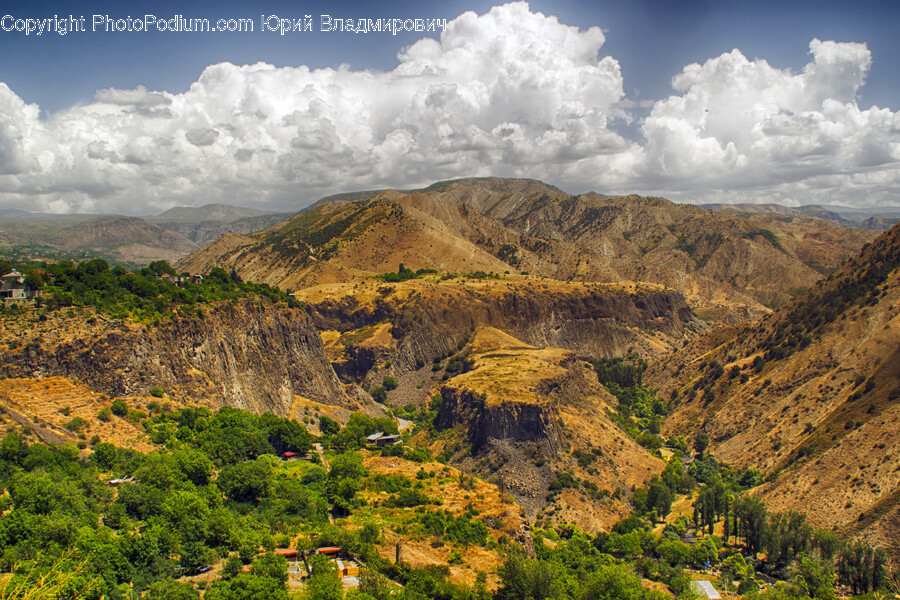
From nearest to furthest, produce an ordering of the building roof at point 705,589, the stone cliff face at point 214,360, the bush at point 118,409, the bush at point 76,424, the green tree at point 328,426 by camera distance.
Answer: the building roof at point 705,589 → the bush at point 76,424 → the bush at point 118,409 → the stone cliff face at point 214,360 → the green tree at point 328,426

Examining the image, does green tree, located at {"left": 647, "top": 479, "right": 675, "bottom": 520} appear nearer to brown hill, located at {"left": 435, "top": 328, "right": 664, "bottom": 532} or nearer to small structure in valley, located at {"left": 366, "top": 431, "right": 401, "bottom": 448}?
brown hill, located at {"left": 435, "top": 328, "right": 664, "bottom": 532}

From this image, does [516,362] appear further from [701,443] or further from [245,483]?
[245,483]

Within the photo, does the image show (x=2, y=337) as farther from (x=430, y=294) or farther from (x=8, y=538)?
(x=430, y=294)

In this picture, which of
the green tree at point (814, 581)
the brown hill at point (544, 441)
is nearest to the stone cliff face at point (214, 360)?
the brown hill at point (544, 441)

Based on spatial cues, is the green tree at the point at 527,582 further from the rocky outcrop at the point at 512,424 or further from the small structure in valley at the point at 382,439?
the small structure in valley at the point at 382,439

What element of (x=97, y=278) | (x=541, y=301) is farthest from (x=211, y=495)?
(x=541, y=301)

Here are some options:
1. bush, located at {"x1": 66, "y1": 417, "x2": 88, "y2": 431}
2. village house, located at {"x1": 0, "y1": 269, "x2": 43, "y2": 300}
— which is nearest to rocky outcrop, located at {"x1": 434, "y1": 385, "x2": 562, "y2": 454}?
bush, located at {"x1": 66, "y1": 417, "x2": 88, "y2": 431}

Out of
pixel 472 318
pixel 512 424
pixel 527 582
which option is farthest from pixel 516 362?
pixel 527 582
